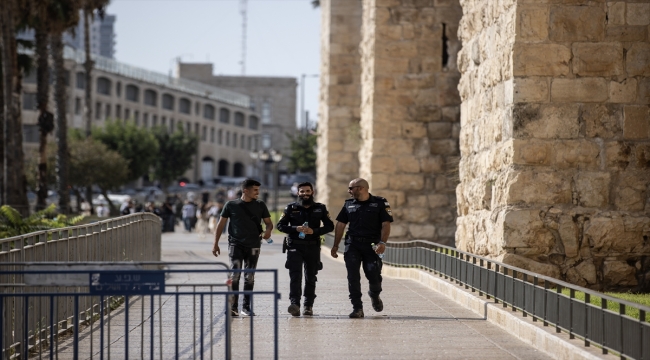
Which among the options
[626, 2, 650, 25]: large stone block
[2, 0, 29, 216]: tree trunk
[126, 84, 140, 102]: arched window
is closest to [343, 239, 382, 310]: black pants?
[626, 2, 650, 25]: large stone block

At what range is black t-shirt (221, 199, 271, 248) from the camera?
1409 centimetres

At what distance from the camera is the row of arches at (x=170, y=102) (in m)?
97.6

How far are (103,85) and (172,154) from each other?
27.0 feet

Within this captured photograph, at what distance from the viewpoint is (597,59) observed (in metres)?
14.0

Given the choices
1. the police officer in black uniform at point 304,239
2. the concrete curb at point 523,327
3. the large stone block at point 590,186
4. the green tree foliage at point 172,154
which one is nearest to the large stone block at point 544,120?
the large stone block at point 590,186

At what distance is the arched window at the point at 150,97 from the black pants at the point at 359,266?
9473 cm

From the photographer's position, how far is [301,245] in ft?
46.3

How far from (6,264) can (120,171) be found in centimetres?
5519

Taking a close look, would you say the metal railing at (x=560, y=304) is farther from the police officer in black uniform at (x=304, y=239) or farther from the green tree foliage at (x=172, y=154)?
the green tree foliage at (x=172, y=154)

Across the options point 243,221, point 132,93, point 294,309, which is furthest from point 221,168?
point 294,309

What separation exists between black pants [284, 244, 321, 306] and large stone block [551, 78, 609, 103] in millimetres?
3251

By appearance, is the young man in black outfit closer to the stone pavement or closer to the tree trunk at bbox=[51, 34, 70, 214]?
the stone pavement

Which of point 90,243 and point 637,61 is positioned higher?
point 637,61

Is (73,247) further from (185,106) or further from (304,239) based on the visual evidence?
(185,106)
